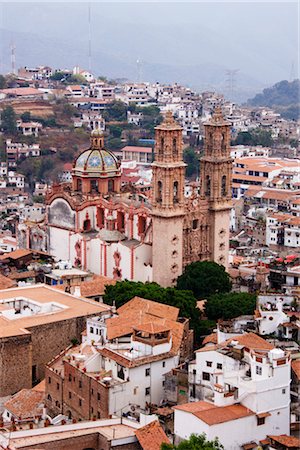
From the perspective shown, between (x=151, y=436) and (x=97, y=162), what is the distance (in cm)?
1445

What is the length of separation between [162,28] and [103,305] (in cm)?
16681

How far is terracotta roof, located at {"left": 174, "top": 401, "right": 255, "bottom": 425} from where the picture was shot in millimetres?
14453

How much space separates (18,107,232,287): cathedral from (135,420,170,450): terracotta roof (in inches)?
392

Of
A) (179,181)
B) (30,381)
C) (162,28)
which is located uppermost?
(162,28)

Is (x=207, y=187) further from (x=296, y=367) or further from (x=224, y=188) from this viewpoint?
(x=296, y=367)

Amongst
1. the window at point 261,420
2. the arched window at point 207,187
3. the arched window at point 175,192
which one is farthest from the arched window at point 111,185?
the window at point 261,420

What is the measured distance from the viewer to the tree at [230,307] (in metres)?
20.5

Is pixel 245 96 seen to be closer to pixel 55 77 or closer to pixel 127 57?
pixel 127 57

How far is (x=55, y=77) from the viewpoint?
7144 centimetres

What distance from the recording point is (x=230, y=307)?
20.7m

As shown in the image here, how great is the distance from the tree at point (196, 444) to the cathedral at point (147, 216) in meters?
10.8

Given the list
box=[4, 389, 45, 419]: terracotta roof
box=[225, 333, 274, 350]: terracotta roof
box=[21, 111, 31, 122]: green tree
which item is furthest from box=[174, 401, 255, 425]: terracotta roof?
box=[21, 111, 31, 122]: green tree

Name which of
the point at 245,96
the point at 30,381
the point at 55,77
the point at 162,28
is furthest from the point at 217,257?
the point at 162,28

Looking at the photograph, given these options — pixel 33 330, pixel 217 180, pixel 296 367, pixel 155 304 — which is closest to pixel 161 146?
pixel 217 180
